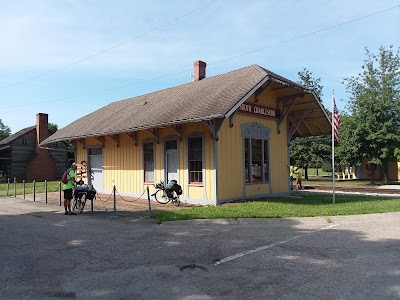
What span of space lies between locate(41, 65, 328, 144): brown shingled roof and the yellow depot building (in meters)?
0.05

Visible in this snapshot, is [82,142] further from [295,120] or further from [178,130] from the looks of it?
[295,120]

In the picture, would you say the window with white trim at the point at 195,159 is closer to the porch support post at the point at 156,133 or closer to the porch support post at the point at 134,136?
the porch support post at the point at 156,133

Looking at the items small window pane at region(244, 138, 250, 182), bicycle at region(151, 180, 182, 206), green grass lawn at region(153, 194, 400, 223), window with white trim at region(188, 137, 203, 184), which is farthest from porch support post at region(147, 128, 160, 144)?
green grass lawn at region(153, 194, 400, 223)

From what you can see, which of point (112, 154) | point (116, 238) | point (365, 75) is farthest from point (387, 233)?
point (365, 75)

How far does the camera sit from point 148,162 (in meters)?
16.5

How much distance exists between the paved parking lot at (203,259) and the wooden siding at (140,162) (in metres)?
3.93

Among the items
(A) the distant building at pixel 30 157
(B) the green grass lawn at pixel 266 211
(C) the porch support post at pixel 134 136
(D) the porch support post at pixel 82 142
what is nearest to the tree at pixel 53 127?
(A) the distant building at pixel 30 157

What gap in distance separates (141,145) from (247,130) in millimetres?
4983

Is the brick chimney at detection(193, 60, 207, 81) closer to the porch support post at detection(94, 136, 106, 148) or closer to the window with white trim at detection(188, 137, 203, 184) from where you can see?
the porch support post at detection(94, 136, 106, 148)

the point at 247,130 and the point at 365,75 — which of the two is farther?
the point at 365,75

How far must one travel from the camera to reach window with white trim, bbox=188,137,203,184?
1419cm

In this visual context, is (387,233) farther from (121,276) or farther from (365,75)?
(365,75)

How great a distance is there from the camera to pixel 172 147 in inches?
601

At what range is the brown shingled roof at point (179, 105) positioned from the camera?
13156 millimetres
